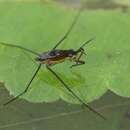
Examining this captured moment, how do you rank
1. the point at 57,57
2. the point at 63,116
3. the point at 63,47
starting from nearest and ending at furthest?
1. the point at 63,116
2. the point at 57,57
3. the point at 63,47

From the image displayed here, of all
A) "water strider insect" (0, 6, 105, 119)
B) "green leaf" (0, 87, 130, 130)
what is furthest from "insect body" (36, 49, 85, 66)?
"green leaf" (0, 87, 130, 130)

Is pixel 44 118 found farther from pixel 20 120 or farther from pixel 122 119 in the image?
pixel 122 119

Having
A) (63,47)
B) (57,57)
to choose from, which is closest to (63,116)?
(57,57)

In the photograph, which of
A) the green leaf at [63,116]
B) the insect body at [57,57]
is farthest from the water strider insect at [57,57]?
the green leaf at [63,116]

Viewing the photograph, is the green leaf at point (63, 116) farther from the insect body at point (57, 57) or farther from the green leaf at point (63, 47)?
the insect body at point (57, 57)

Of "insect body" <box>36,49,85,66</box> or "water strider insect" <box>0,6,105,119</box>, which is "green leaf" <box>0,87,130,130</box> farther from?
"insect body" <box>36,49,85,66</box>

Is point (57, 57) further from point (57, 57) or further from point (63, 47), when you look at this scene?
point (63, 47)

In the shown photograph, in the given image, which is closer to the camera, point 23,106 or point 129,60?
point 23,106

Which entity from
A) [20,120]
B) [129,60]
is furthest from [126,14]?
[20,120]
